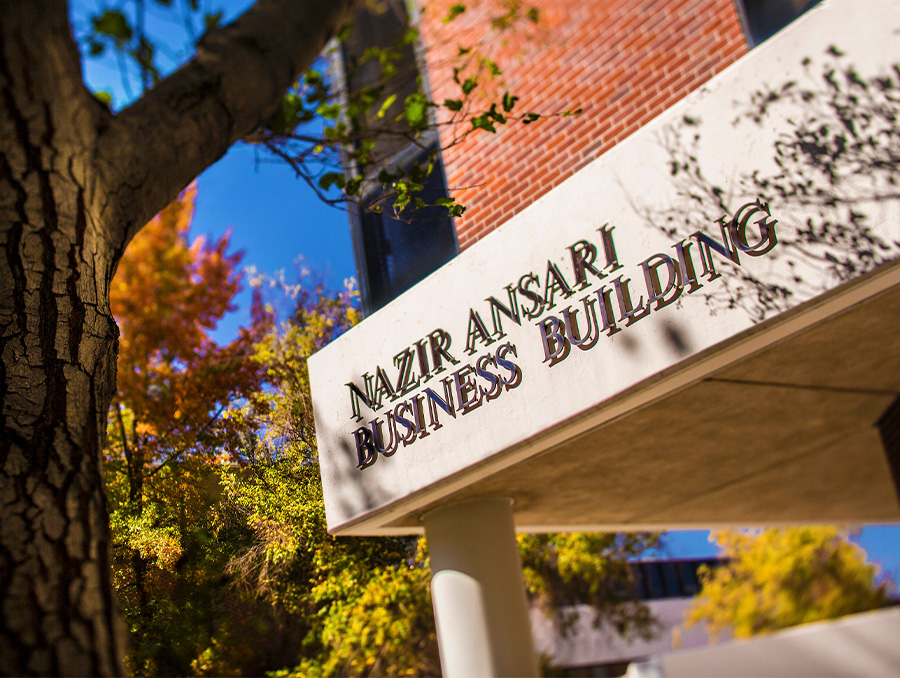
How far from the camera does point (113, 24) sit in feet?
11.8

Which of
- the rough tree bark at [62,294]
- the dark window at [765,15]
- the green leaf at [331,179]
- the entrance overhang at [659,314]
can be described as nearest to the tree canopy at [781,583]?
the entrance overhang at [659,314]

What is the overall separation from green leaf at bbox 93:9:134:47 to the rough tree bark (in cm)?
126

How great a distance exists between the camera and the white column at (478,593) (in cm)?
500

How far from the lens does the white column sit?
197 inches

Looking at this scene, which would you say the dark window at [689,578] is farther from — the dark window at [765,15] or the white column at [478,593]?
the dark window at [765,15]

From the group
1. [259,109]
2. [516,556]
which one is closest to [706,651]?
[516,556]

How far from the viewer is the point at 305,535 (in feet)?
13.4

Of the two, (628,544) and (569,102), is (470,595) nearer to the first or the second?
(569,102)

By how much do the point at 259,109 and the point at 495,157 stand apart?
313cm

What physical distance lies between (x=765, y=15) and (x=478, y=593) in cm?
456

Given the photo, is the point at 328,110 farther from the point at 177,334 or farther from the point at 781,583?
the point at 781,583

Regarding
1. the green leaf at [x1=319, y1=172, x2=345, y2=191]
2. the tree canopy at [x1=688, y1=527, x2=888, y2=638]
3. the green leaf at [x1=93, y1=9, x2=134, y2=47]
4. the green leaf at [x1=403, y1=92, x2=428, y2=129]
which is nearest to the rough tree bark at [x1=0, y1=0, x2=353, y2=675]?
the green leaf at [x1=93, y1=9, x2=134, y2=47]

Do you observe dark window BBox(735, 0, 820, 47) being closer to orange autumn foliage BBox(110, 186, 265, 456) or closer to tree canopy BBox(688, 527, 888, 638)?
orange autumn foliage BBox(110, 186, 265, 456)

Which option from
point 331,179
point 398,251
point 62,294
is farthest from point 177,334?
point 62,294
